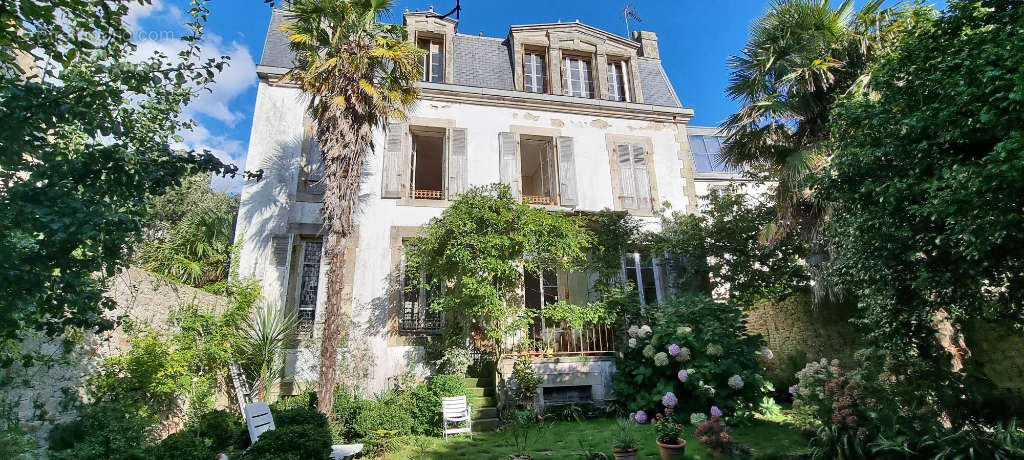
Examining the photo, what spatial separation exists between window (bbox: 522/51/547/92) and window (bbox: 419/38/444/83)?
208 cm

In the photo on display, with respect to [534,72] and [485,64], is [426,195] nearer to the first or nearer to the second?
[485,64]

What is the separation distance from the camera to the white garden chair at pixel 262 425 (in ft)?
20.8

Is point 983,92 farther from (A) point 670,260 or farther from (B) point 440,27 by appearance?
(B) point 440,27

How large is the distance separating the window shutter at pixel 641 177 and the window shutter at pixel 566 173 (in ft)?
5.19

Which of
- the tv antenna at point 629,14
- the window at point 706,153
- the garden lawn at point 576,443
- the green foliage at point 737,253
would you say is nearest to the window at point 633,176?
the green foliage at point 737,253

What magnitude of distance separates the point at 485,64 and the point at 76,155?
990cm

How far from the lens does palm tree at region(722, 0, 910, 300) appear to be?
8.87m

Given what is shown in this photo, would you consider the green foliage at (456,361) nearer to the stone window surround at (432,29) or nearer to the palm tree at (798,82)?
the palm tree at (798,82)

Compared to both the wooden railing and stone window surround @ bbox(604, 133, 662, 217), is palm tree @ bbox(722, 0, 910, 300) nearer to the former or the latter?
stone window surround @ bbox(604, 133, 662, 217)

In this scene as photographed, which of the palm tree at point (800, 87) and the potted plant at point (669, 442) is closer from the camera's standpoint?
the potted plant at point (669, 442)

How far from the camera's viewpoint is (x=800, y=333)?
10547 mm

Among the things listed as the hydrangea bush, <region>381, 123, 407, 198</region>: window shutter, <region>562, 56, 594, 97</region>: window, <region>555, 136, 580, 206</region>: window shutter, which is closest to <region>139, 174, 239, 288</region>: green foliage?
<region>381, 123, 407, 198</region>: window shutter

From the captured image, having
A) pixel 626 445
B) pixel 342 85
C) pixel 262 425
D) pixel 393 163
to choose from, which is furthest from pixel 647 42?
pixel 262 425

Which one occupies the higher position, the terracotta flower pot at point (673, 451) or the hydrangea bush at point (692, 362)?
the hydrangea bush at point (692, 362)
